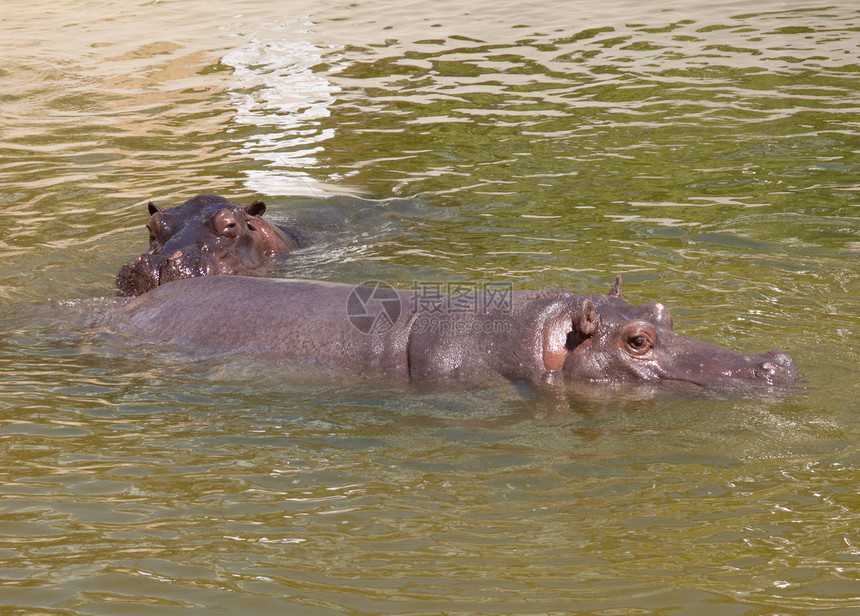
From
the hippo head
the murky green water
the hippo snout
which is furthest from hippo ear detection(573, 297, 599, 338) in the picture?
the hippo snout

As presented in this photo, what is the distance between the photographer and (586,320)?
6.46 meters

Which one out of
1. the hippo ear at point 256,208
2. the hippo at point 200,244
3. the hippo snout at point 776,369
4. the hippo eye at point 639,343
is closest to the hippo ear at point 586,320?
the hippo eye at point 639,343

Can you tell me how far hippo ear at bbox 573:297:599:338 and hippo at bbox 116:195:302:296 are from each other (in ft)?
11.9

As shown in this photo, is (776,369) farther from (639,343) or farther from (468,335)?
(468,335)

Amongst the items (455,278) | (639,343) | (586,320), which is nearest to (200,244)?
(455,278)

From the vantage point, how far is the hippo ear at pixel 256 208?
9781 millimetres

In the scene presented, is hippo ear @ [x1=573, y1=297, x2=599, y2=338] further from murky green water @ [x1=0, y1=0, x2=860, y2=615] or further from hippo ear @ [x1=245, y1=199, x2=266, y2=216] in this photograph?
hippo ear @ [x1=245, y1=199, x2=266, y2=216]

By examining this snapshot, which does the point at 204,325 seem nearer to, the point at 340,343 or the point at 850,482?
the point at 340,343

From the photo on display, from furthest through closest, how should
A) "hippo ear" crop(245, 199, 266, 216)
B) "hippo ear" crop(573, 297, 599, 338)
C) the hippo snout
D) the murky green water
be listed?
1. "hippo ear" crop(245, 199, 266, 216)
2. "hippo ear" crop(573, 297, 599, 338)
3. the hippo snout
4. the murky green water

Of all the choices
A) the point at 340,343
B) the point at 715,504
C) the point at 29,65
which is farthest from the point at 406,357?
the point at 29,65

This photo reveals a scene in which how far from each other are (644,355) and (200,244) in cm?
420

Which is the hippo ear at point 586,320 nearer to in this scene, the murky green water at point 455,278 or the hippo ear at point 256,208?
the murky green water at point 455,278

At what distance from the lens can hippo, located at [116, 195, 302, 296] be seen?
8.77 m

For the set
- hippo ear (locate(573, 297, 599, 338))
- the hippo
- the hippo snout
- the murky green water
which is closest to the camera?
the murky green water
